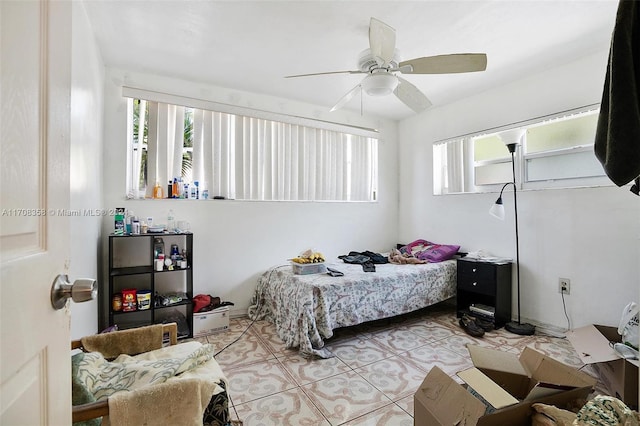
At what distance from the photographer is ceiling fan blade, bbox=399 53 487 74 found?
181cm

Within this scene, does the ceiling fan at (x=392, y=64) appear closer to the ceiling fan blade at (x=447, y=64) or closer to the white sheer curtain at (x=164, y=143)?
the ceiling fan blade at (x=447, y=64)

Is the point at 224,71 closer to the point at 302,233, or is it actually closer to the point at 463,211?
the point at 302,233

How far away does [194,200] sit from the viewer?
298cm

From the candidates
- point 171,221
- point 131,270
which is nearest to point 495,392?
point 131,270

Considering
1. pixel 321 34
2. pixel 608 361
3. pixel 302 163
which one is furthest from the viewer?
pixel 302 163

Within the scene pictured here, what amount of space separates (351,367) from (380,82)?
208cm

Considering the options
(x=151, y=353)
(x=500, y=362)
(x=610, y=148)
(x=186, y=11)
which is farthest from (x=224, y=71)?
(x=500, y=362)

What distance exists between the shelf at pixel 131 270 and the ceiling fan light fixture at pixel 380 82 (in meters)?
2.38

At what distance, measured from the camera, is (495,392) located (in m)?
1.27

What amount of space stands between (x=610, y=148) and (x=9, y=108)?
1.47 m

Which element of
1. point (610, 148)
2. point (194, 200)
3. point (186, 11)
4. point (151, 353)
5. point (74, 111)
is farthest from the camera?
point (194, 200)

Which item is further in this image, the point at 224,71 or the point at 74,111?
the point at 224,71

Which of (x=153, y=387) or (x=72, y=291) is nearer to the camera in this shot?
(x=72, y=291)

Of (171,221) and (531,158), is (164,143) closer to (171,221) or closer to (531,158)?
(171,221)
